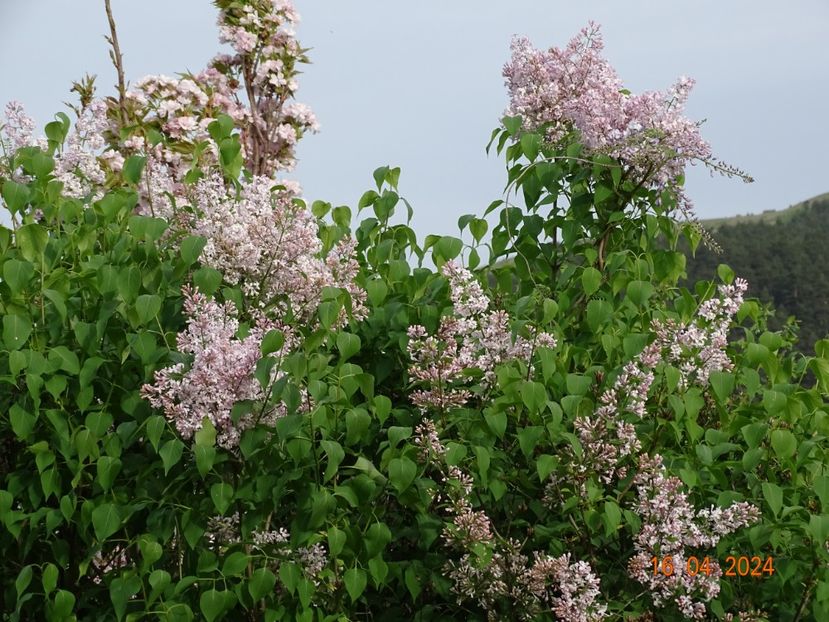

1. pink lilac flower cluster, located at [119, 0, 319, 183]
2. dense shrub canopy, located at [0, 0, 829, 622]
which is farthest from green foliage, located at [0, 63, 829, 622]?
pink lilac flower cluster, located at [119, 0, 319, 183]

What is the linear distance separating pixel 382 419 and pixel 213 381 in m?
0.62

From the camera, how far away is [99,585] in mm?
4152

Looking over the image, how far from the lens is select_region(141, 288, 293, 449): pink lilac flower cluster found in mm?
3414

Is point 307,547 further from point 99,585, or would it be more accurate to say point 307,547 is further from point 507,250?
point 507,250

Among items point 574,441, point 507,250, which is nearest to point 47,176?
point 507,250

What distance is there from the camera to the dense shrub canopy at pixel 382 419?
12.0ft

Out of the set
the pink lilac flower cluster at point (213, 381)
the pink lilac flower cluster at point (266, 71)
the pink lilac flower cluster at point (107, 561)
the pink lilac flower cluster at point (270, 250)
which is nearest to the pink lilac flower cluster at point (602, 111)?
the pink lilac flower cluster at point (270, 250)

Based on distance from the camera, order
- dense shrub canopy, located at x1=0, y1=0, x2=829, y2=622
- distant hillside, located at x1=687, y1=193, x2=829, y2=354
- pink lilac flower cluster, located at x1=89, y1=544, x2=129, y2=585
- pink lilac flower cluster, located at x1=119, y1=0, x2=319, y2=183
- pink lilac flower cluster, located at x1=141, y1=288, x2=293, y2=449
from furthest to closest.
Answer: distant hillside, located at x1=687, y1=193, x2=829, y2=354
pink lilac flower cluster, located at x1=119, y1=0, x2=319, y2=183
pink lilac flower cluster, located at x1=89, y1=544, x2=129, y2=585
dense shrub canopy, located at x1=0, y1=0, x2=829, y2=622
pink lilac flower cluster, located at x1=141, y1=288, x2=293, y2=449

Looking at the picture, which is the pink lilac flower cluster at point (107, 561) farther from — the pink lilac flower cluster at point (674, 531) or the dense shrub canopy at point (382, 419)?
the pink lilac flower cluster at point (674, 531)

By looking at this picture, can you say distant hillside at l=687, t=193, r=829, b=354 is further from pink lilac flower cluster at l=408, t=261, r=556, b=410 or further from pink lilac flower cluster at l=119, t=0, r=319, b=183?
pink lilac flower cluster at l=408, t=261, r=556, b=410

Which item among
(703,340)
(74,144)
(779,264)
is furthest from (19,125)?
(779,264)

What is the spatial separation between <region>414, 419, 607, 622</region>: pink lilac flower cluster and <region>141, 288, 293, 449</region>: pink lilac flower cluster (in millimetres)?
621

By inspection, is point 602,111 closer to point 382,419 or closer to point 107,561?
point 382,419

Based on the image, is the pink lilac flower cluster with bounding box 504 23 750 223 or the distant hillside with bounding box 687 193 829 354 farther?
the distant hillside with bounding box 687 193 829 354
